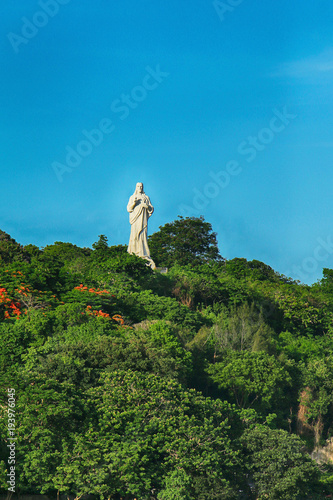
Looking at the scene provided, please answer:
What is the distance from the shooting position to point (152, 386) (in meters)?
25.9

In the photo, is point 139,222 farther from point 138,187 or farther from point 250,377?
point 250,377

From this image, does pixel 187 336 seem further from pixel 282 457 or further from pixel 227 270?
pixel 227 270

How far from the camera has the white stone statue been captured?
4419 centimetres

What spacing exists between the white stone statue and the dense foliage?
2.59 meters

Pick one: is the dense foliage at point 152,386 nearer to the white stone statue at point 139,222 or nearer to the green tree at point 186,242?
the white stone statue at point 139,222

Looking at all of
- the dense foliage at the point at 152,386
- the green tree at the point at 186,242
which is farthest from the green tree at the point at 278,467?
the green tree at the point at 186,242

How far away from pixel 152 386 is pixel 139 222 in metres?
19.3

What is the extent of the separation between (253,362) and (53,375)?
1017 centimetres

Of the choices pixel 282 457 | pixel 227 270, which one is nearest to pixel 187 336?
pixel 282 457

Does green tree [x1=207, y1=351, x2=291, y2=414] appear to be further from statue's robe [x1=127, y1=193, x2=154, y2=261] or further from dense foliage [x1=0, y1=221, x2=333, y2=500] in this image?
statue's robe [x1=127, y1=193, x2=154, y2=261]

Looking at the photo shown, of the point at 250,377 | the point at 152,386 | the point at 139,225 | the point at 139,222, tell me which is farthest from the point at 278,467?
the point at 139,222

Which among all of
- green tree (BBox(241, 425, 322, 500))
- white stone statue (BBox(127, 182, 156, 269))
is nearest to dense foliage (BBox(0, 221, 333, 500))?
green tree (BBox(241, 425, 322, 500))

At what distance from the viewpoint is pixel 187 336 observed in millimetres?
34594

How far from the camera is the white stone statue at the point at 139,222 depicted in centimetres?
4419
